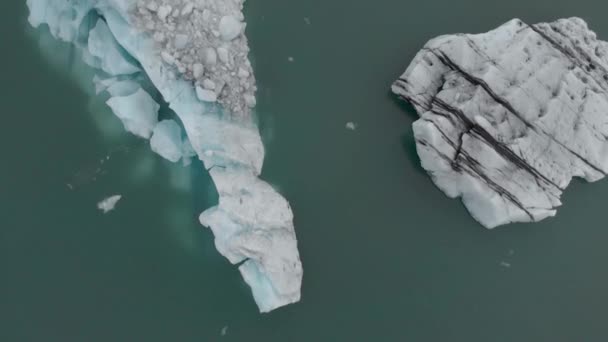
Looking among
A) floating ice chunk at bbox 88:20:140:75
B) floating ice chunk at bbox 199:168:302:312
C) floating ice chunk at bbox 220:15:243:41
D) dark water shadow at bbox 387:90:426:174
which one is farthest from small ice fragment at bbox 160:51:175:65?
dark water shadow at bbox 387:90:426:174

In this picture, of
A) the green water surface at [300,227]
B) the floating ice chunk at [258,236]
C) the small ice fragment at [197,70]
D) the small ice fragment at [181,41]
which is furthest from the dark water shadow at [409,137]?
the small ice fragment at [181,41]

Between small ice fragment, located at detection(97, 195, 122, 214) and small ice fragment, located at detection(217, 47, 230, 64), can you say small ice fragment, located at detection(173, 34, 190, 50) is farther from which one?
small ice fragment, located at detection(97, 195, 122, 214)

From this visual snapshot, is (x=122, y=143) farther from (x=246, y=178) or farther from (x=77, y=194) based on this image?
(x=246, y=178)

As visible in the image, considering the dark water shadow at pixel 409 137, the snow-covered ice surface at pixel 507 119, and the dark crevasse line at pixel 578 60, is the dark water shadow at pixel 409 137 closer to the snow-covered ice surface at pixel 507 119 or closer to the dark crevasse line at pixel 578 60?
the snow-covered ice surface at pixel 507 119

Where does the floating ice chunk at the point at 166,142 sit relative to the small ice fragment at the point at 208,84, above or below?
below

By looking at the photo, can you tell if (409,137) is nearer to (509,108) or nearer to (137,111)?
(509,108)

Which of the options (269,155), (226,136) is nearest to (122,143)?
(226,136)
